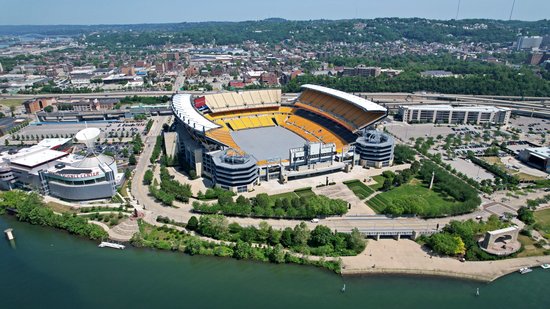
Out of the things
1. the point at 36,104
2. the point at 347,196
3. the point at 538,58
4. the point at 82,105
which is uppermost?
the point at 538,58

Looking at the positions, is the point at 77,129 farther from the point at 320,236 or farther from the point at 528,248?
the point at 528,248

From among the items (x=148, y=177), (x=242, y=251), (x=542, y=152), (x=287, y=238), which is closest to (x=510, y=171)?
(x=542, y=152)

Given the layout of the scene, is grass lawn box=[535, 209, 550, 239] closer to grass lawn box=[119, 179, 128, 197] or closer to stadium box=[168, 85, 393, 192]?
stadium box=[168, 85, 393, 192]

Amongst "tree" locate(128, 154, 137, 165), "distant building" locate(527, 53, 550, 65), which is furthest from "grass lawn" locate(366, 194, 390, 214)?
"distant building" locate(527, 53, 550, 65)

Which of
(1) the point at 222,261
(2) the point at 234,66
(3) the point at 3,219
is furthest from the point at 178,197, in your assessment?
(2) the point at 234,66

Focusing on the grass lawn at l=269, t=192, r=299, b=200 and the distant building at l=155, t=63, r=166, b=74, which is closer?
the grass lawn at l=269, t=192, r=299, b=200

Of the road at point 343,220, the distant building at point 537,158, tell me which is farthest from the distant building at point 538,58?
the road at point 343,220

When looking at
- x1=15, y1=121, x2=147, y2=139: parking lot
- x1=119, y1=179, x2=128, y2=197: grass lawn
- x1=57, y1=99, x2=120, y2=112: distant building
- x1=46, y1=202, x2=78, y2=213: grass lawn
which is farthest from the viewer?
x1=57, y1=99, x2=120, y2=112: distant building
